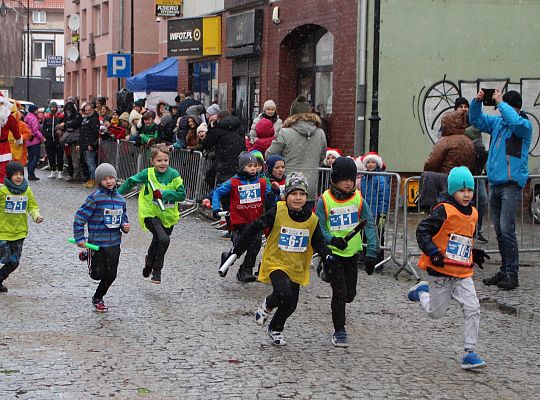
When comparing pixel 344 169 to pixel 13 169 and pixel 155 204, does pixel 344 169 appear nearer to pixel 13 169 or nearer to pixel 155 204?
pixel 155 204

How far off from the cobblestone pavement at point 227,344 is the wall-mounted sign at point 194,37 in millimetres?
15645

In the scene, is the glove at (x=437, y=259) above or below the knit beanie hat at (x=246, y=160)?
below

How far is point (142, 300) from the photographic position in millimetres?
10555

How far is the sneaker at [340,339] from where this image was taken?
860 centimetres

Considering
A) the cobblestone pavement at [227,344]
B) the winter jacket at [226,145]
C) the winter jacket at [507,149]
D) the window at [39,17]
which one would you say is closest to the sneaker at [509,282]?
the cobblestone pavement at [227,344]

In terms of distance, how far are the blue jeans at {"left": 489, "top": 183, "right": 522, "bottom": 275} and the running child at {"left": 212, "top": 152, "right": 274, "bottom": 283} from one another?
2.42 metres

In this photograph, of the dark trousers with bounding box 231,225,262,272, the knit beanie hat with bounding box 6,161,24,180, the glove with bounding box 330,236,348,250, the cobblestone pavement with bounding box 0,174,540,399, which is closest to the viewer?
the cobblestone pavement with bounding box 0,174,540,399

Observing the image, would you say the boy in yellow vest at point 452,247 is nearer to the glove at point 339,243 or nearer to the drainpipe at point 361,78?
the glove at point 339,243

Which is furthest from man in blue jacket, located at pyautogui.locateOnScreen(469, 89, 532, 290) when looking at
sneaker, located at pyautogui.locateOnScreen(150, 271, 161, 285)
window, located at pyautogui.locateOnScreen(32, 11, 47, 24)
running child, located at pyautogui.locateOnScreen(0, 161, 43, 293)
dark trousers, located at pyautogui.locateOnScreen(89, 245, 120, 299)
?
window, located at pyautogui.locateOnScreen(32, 11, 47, 24)

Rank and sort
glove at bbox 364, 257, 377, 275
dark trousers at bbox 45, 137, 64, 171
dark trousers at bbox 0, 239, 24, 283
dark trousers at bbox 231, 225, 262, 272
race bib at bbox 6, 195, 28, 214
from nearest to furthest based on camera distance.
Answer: glove at bbox 364, 257, 377, 275
dark trousers at bbox 0, 239, 24, 283
race bib at bbox 6, 195, 28, 214
dark trousers at bbox 231, 225, 262, 272
dark trousers at bbox 45, 137, 64, 171

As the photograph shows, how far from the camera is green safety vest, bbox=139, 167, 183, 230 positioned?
11.5 metres

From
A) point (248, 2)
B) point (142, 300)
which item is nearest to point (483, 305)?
point (142, 300)

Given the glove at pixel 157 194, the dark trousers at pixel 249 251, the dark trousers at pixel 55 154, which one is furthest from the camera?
the dark trousers at pixel 55 154

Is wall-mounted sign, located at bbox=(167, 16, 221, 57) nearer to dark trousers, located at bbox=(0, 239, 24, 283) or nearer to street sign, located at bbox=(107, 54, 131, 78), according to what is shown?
street sign, located at bbox=(107, 54, 131, 78)
